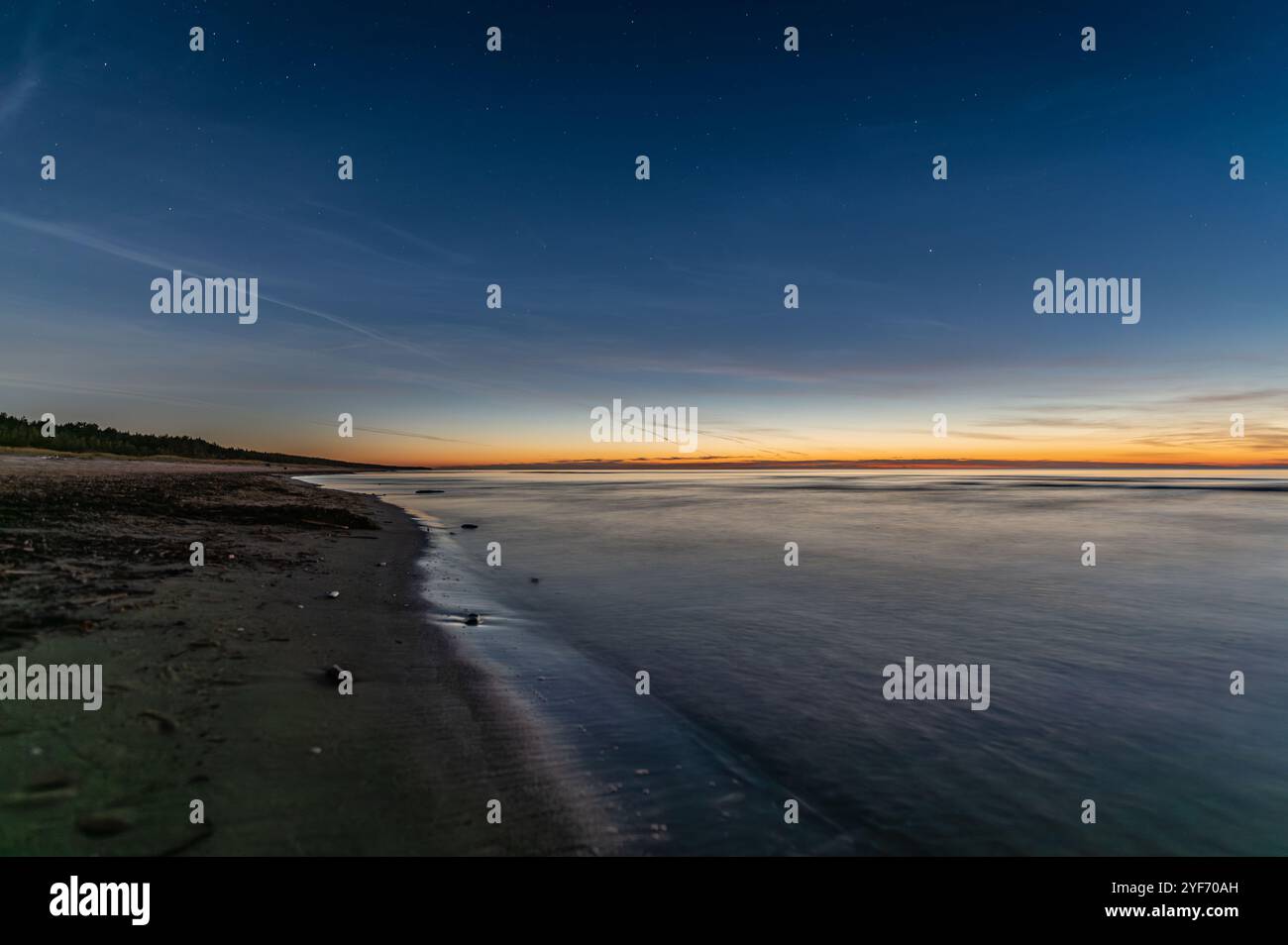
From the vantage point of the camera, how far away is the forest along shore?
4.49 metres

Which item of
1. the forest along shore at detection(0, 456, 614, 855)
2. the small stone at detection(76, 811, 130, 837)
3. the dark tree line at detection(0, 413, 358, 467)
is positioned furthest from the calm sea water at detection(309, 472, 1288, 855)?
the dark tree line at detection(0, 413, 358, 467)

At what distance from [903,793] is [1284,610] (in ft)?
55.5

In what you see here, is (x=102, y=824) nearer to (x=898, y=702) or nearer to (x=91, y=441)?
(x=898, y=702)

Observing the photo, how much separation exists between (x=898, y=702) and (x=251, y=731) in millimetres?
8321

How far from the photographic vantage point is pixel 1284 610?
15.7 meters

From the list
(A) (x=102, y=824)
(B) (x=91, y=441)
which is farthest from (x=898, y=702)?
(B) (x=91, y=441)

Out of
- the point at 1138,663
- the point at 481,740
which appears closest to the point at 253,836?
the point at 481,740

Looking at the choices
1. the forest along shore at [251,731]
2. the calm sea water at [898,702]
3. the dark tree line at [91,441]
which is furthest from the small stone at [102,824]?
the dark tree line at [91,441]

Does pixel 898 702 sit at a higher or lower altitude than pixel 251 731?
lower

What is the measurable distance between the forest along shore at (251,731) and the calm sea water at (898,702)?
2.92 feet

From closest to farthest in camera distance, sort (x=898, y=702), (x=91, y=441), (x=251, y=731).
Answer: (x=251, y=731) → (x=898, y=702) → (x=91, y=441)

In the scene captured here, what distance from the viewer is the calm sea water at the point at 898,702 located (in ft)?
19.1

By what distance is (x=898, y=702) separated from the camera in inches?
354
